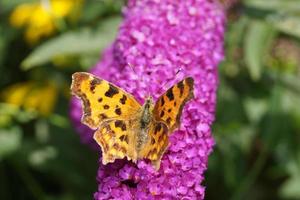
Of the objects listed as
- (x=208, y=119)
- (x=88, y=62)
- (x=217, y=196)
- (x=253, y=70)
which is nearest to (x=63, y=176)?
(x=88, y=62)

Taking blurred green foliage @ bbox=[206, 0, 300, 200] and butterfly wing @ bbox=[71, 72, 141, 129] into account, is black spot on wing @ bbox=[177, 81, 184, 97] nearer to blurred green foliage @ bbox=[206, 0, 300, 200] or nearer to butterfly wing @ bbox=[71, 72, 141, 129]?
butterfly wing @ bbox=[71, 72, 141, 129]

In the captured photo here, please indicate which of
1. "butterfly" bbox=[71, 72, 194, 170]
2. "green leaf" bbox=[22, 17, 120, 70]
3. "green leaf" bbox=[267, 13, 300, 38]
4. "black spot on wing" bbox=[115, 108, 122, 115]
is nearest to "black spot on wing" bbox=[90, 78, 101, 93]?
"butterfly" bbox=[71, 72, 194, 170]

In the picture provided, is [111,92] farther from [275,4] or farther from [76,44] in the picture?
[275,4]

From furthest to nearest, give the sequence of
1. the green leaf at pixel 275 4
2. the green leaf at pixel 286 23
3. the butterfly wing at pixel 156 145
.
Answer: the green leaf at pixel 275 4
the green leaf at pixel 286 23
the butterfly wing at pixel 156 145

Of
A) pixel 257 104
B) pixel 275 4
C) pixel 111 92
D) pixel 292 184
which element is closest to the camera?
pixel 111 92

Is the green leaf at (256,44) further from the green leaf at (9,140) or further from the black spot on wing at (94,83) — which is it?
the green leaf at (9,140)

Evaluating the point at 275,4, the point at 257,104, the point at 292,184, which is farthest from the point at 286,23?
the point at 292,184

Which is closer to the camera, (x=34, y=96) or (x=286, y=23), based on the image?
(x=286, y=23)

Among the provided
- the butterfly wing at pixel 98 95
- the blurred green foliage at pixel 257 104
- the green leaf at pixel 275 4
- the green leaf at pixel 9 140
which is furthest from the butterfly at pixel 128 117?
the green leaf at pixel 9 140
